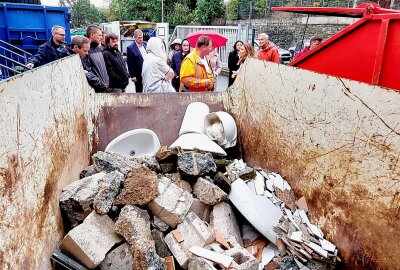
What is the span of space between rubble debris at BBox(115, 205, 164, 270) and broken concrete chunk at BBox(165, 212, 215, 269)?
0.49 feet

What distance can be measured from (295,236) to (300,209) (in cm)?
32

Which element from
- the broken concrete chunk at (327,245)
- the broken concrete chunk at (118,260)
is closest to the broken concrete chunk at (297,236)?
the broken concrete chunk at (327,245)

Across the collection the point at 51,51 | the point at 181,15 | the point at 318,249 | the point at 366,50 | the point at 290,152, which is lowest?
the point at 318,249

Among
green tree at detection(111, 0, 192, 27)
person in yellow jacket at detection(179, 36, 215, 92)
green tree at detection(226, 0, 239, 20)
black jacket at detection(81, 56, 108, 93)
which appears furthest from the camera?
green tree at detection(111, 0, 192, 27)

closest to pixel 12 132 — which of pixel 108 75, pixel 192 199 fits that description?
pixel 192 199

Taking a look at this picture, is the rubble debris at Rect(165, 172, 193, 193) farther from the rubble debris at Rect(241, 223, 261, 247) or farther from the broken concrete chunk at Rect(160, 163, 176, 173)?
the rubble debris at Rect(241, 223, 261, 247)

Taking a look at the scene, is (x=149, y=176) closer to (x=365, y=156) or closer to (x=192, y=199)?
(x=192, y=199)

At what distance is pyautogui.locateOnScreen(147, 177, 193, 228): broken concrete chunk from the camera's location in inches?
84.4

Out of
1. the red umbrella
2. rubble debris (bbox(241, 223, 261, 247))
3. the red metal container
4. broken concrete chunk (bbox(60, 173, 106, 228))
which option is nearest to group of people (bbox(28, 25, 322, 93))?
the red metal container

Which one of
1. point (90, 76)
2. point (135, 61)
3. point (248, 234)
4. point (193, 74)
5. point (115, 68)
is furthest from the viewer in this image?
point (135, 61)

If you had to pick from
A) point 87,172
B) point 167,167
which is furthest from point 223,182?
point 87,172

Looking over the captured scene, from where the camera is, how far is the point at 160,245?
6.80 feet

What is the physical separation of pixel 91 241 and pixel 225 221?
903mm

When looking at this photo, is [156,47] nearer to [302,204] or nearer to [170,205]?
[170,205]
